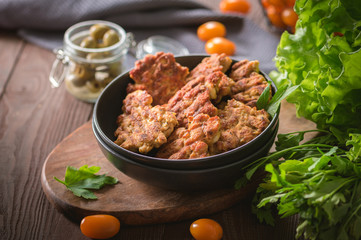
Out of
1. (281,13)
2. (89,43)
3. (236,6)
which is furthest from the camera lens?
(236,6)

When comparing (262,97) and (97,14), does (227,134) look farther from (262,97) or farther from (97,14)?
(97,14)

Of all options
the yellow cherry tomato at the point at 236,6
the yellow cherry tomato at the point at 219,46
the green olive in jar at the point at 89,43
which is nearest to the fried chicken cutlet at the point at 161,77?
the green olive in jar at the point at 89,43

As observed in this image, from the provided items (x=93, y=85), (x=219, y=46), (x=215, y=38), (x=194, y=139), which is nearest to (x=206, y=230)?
(x=194, y=139)

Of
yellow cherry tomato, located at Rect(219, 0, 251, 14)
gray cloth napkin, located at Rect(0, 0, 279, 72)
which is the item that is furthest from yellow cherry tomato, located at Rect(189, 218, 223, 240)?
yellow cherry tomato, located at Rect(219, 0, 251, 14)

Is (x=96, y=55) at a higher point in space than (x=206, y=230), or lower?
higher

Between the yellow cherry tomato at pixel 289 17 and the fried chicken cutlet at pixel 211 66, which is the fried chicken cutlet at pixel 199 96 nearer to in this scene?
the fried chicken cutlet at pixel 211 66

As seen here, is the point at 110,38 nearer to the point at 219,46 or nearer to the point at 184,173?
the point at 219,46
